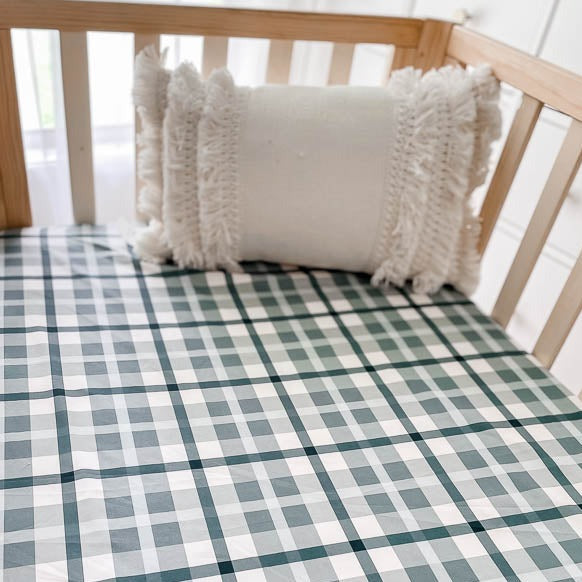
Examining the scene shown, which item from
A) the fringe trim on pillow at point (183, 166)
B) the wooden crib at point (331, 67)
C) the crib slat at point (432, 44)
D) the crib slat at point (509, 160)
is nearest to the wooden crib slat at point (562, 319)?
the wooden crib at point (331, 67)

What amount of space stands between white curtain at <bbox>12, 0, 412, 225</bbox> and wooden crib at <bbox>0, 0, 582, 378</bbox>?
0.22 meters

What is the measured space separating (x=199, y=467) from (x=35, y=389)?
0.26 meters

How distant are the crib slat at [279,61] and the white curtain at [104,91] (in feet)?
1.04

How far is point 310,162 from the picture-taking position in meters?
1.09

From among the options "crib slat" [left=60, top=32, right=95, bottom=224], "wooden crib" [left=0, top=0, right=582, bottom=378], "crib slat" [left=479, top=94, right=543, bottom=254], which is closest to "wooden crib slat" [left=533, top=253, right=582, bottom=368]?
"wooden crib" [left=0, top=0, right=582, bottom=378]

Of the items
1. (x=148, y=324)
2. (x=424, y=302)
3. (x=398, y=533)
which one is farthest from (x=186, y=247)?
(x=398, y=533)

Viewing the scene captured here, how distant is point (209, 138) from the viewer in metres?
1.06

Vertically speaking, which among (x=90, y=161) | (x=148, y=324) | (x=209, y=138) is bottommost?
(x=148, y=324)

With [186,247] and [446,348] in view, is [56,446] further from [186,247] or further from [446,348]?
[446,348]

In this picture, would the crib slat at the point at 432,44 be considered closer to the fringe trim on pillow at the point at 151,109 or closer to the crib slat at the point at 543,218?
the crib slat at the point at 543,218

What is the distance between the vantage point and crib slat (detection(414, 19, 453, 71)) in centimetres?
124

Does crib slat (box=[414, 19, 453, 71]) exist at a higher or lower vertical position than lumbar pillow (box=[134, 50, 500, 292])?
Result: higher

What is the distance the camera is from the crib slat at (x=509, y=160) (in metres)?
1.10

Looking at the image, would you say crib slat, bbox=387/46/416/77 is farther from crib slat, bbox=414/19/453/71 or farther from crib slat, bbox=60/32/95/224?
crib slat, bbox=60/32/95/224
